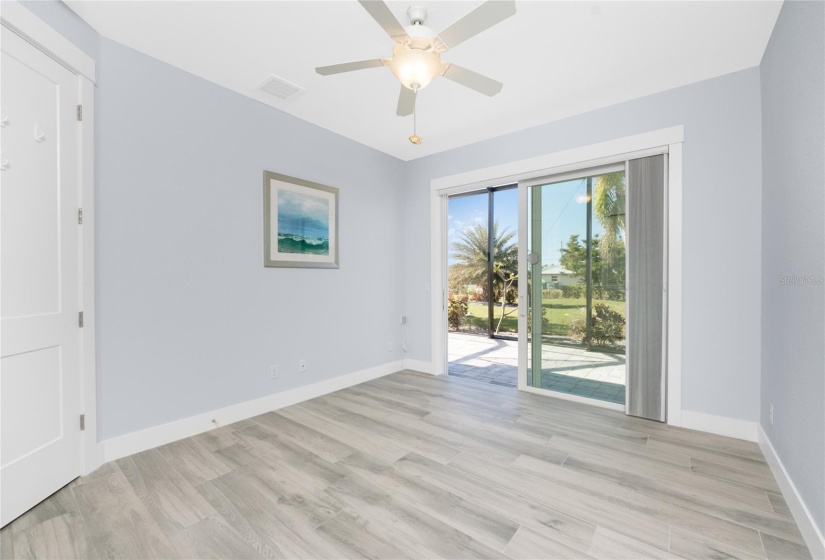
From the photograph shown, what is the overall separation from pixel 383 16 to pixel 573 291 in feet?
9.33

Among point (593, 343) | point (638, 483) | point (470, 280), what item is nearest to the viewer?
point (638, 483)

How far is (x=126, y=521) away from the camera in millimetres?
1774

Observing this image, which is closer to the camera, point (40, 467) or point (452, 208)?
point (40, 467)

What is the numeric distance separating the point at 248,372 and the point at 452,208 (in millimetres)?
5590

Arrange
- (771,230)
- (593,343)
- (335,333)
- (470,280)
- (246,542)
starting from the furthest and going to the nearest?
(470,280) < (335,333) < (593,343) < (771,230) < (246,542)

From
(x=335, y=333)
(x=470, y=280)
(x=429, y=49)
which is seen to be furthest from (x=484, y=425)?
(x=470, y=280)

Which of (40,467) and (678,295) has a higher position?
(678,295)

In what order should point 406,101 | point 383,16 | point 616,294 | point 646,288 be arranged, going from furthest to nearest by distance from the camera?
point 616,294, point 646,288, point 406,101, point 383,16

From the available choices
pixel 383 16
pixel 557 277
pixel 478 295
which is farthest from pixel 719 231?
pixel 478 295

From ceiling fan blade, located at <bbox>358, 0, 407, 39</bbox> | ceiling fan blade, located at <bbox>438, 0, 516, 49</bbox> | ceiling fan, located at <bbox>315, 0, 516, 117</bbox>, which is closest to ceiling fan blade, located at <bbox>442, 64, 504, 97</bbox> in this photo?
ceiling fan, located at <bbox>315, 0, 516, 117</bbox>

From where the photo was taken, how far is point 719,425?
8.94ft

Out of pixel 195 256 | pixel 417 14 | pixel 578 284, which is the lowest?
pixel 578 284

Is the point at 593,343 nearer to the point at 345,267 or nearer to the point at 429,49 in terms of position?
the point at 345,267

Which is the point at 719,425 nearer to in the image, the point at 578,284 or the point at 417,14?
the point at 578,284
